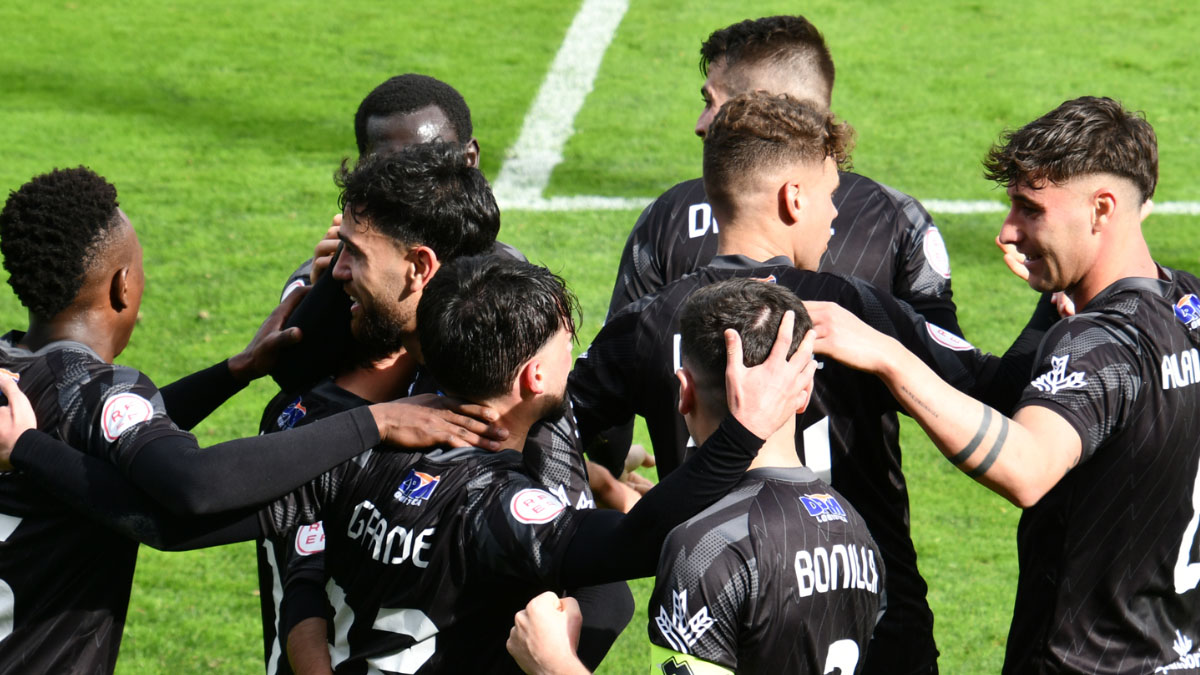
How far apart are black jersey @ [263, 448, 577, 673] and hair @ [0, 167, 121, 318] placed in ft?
2.43

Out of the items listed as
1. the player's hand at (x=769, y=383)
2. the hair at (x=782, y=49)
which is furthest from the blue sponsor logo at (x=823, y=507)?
the hair at (x=782, y=49)

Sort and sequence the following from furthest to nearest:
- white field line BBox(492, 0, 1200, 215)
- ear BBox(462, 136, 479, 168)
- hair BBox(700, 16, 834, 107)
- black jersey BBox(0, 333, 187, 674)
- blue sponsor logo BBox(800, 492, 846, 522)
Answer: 1. white field line BBox(492, 0, 1200, 215)
2. hair BBox(700, 16, 834, 107)
3. ear BBox(462, 136, 479, 168)
4. black jersey BBox(0, 333, 187, 674)
5. blue sponsor logo BBox(800, 492, 846, 522)

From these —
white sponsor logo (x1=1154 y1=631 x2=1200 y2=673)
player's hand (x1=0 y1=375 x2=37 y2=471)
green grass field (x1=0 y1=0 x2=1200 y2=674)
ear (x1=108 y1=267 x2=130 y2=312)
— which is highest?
ear (x1=108 y1=267 x2=130 y2=312)

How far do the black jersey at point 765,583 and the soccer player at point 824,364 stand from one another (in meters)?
0.58

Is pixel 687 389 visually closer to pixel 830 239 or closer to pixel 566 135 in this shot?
pixel 830 239

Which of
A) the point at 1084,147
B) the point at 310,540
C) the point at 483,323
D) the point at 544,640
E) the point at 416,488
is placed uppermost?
the point at 1084,147

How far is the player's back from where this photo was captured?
271cm

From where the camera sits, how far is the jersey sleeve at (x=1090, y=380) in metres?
2.64

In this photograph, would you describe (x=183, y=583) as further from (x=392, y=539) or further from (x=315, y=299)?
(x=392, y=539)

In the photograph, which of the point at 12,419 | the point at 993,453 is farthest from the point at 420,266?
the point at 993,453

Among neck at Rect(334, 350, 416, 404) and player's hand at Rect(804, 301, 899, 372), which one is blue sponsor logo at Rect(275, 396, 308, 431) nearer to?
neck at Rect(334, 350, 416, 404)

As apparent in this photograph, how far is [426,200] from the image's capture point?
2947mm

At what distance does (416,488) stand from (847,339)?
939 millimetres

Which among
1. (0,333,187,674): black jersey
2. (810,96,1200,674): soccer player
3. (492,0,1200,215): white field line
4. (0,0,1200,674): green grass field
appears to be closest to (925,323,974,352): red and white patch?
(810,96,1200,674): soccer player
